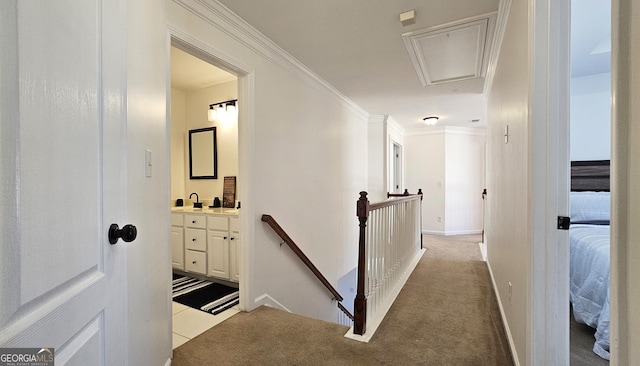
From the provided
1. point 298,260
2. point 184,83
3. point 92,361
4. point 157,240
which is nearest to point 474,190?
point 298,260

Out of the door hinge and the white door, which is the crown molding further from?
the white door

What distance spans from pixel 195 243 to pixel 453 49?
11.6ft

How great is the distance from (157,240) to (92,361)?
0.89m

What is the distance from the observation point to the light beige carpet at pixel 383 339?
5.84ft

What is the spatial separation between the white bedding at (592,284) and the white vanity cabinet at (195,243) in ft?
11.6

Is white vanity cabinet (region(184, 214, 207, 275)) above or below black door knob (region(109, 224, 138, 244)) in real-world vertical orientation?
below

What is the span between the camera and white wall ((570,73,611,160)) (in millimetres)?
3426

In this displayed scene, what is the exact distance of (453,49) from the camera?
2.71 meters

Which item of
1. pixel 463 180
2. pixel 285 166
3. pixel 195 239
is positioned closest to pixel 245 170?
pixel 285 166

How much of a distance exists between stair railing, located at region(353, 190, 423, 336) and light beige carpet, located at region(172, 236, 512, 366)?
0.43 feet

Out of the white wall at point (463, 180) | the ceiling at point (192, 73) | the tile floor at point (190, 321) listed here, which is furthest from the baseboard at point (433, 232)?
the ceiling at point (192, 73)

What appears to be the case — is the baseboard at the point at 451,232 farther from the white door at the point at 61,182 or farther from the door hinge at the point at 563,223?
the white door at the point at 61,182

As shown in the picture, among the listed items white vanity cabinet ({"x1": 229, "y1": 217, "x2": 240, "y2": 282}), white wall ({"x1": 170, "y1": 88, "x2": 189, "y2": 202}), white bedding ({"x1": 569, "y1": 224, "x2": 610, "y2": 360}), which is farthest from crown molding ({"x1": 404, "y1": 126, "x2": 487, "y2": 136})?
white vanity cabinet ({"x1": 229, "y1": 217, "x2": 240, "y2": 282})

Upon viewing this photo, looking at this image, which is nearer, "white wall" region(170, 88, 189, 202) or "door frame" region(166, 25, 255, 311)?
"door frame" region(166, 25, 255, 311)
